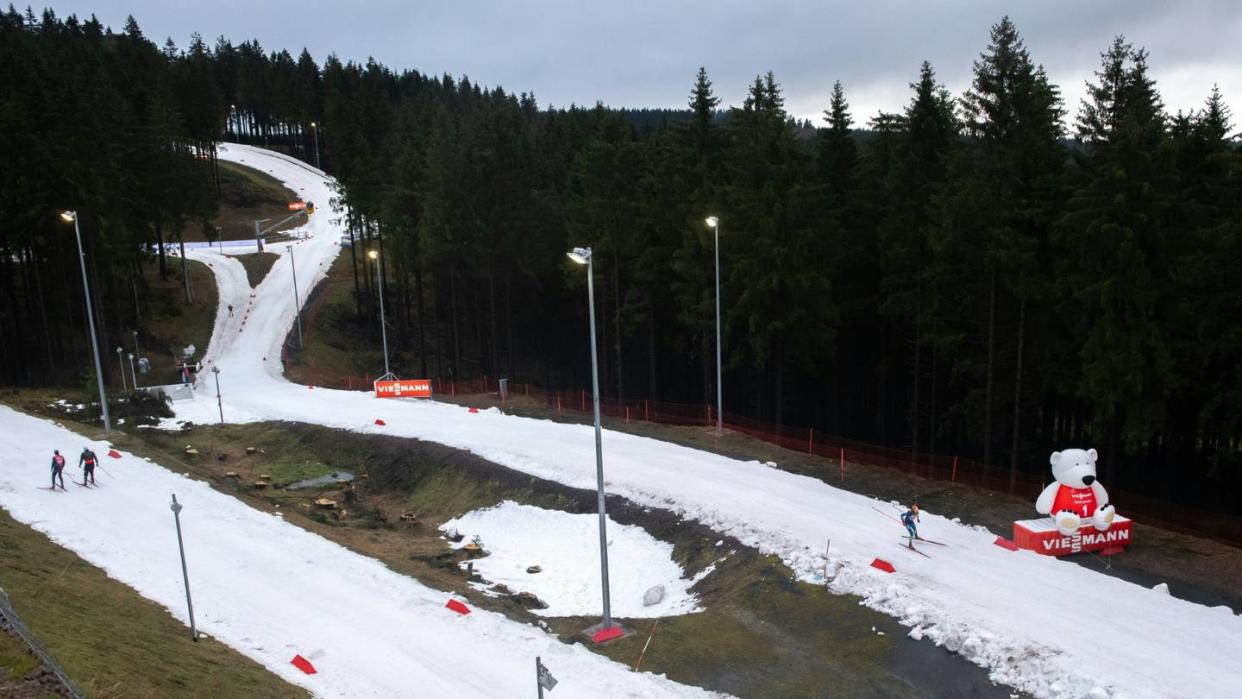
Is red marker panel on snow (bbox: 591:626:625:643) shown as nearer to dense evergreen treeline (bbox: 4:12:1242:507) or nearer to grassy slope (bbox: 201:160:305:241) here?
dense evergreen treeline (bbox: 4:12:1242:507)

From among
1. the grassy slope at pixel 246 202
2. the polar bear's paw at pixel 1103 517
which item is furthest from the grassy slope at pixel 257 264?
the polar bear's paw at pixel 1103 517

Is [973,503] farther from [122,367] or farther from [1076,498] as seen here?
[122,367]

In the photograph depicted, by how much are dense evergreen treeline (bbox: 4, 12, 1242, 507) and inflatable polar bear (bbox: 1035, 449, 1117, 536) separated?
6.31 metres

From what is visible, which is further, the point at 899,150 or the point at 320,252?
the point at 320,252

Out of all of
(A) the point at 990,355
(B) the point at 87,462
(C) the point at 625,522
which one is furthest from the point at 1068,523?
(B) the point at 87,462

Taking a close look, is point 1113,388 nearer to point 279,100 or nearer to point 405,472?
point 405,472

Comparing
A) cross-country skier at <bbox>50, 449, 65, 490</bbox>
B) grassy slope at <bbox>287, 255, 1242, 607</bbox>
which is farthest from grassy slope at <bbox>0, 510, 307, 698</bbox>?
grassy slope at <bbox>287, 255, 1242, 607</bbox>

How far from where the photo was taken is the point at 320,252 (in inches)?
3442

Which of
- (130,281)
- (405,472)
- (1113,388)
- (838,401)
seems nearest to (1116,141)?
(1113,388)

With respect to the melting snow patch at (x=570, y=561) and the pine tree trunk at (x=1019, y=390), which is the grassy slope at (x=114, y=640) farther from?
the pine tree trunk at (x=1019, y=390)

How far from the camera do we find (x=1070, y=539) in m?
20.7

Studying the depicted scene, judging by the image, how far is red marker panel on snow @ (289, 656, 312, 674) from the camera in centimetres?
1672

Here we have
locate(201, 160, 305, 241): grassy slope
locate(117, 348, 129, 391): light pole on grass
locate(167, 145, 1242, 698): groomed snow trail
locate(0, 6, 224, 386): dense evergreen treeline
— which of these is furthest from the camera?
locate(201, 160, 305, 241): grassy slope

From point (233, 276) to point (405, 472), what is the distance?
176ft
